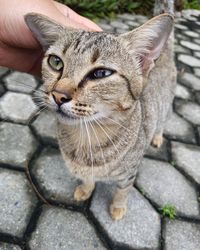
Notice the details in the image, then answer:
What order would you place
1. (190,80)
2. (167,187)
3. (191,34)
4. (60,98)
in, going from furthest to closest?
(191,34)
(190,80)
(167,187)
(60,98)

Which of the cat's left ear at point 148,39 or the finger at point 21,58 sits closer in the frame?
the cat's left ear at point 148,39

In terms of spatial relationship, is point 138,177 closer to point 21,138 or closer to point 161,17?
point 21,138

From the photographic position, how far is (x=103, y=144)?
1.75 m

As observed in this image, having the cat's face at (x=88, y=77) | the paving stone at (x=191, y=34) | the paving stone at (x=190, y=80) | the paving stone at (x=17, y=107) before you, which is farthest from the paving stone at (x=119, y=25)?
the cat's face at (x=88, y=77)

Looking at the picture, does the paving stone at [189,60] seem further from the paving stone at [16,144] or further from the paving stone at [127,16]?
the paving stone at [16,144]

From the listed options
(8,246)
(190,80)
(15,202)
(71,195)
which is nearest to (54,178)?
(71,195)

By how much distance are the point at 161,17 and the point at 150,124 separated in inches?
33.0

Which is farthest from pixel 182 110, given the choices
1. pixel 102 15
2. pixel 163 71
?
pixel 102 15

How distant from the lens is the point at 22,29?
191 cm

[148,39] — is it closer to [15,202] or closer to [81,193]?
[81,193]

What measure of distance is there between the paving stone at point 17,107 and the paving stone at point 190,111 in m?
1.27

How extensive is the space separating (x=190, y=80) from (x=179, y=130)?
0.92 m

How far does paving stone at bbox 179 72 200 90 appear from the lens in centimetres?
345

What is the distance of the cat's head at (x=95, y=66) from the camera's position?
1.43 metres
